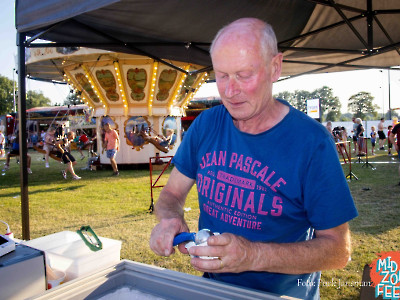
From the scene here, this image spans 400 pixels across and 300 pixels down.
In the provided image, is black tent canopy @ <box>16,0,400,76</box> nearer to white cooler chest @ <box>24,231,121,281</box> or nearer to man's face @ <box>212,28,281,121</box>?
man's face @ <box>212,28,281,121</box>

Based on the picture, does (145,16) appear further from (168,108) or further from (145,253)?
(168,108)

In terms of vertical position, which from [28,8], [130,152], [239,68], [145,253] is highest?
[28,8]

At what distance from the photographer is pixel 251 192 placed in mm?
1560

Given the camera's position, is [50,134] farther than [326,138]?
Yes

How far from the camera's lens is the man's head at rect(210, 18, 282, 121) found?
1453 mm

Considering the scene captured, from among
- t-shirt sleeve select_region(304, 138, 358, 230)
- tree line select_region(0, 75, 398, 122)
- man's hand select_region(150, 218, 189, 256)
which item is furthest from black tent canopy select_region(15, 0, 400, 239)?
tree line select_region(0, 75, 398, 122)

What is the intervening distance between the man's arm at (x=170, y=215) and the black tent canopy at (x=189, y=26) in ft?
4.56

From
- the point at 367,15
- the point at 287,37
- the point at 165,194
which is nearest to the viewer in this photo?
the point at 165,194

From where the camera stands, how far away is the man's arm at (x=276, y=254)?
116 centimetres

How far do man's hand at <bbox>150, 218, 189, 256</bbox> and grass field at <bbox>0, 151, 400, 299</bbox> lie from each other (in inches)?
118

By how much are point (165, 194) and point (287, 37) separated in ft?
14.7

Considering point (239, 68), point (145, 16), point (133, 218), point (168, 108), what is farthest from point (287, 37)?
point (168, 108)

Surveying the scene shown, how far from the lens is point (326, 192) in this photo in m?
1.37

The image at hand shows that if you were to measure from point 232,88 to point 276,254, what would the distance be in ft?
A: 2.55
